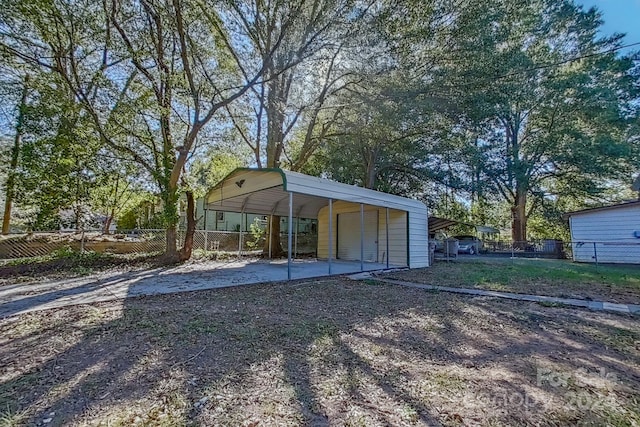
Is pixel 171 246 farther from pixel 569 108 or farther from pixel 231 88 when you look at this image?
pixel 569 108

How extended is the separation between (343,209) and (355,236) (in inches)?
44.1

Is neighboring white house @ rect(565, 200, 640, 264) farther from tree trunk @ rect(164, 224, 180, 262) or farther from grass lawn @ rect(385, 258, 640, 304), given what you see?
tree trunk @ rect(164, 224, 180, 262)

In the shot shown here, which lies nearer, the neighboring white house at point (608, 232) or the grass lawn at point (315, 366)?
the grass lawn at point (315, 366)

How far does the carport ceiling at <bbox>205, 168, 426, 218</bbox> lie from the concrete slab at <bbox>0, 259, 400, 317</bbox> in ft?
6.81

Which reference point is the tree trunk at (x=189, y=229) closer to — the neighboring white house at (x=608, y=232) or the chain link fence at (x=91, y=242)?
the chain link fence at (x=91, y=242)

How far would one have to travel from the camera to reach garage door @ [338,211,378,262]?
Result: 1094 centimetres

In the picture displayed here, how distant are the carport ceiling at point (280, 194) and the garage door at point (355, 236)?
1.17m

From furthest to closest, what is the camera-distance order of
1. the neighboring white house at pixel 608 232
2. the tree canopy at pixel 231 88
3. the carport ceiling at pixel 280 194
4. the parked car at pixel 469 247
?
the parked car at pixel 469 247
the neighboring white house at pixel 608 232
the tree canopy at pixel 231 88
the carport ceiling at pixel 280 194

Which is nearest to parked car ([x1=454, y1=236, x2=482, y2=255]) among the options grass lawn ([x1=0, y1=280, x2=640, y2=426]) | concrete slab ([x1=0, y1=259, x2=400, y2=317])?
concrete slab ([x1=0, y1=259, x2=400, y2=317])

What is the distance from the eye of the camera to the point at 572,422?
185 cm

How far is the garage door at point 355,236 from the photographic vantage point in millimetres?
10938

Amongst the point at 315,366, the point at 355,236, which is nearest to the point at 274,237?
the point at 355,236

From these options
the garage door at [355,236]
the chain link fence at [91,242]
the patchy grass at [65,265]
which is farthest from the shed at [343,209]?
the patchy grass at [65,265]

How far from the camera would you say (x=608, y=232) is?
38.8ft
